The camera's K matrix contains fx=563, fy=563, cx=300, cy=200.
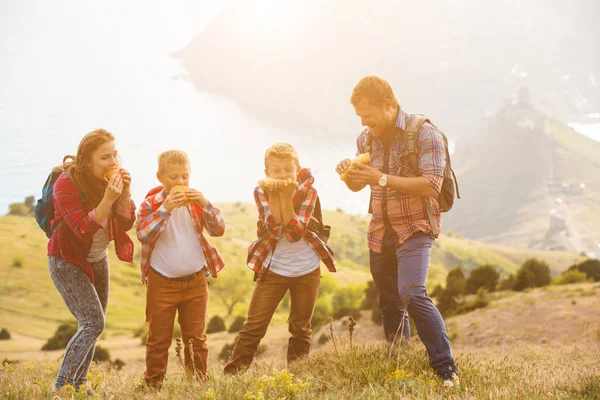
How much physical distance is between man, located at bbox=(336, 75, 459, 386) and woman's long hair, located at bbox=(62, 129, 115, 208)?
1973mm

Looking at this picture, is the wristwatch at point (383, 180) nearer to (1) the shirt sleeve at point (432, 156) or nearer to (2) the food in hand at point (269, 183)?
(1) the shirt sleeve at point (432, 156)

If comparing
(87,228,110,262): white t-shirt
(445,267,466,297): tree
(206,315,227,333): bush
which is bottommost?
(206,315,227,333): bush

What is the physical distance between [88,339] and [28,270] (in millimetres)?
101757

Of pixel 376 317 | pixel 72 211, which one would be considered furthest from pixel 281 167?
pixel 376 317

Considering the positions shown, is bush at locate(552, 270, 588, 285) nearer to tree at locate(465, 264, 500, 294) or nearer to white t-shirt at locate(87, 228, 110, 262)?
tree at locate(465, 264, 500, 294)

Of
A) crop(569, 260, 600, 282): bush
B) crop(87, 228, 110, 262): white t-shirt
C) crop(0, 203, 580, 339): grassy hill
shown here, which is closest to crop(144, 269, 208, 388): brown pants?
crop(87, 228, 110, 262): white t-shirt

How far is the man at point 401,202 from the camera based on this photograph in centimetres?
429

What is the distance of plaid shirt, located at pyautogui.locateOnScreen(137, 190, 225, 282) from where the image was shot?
451 cm

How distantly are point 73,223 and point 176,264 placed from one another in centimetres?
86

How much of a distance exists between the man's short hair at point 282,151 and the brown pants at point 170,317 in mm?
1173

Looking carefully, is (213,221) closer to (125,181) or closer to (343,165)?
(125,181)

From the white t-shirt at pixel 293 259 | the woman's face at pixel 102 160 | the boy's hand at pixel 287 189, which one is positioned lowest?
the white t-shirt at pixel 293 259

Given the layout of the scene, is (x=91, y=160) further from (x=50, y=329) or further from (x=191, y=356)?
(x=50, y=329)

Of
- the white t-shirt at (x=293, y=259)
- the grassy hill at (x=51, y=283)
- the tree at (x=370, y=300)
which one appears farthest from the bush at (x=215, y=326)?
the white t-shirt at (x=293, y=259)
